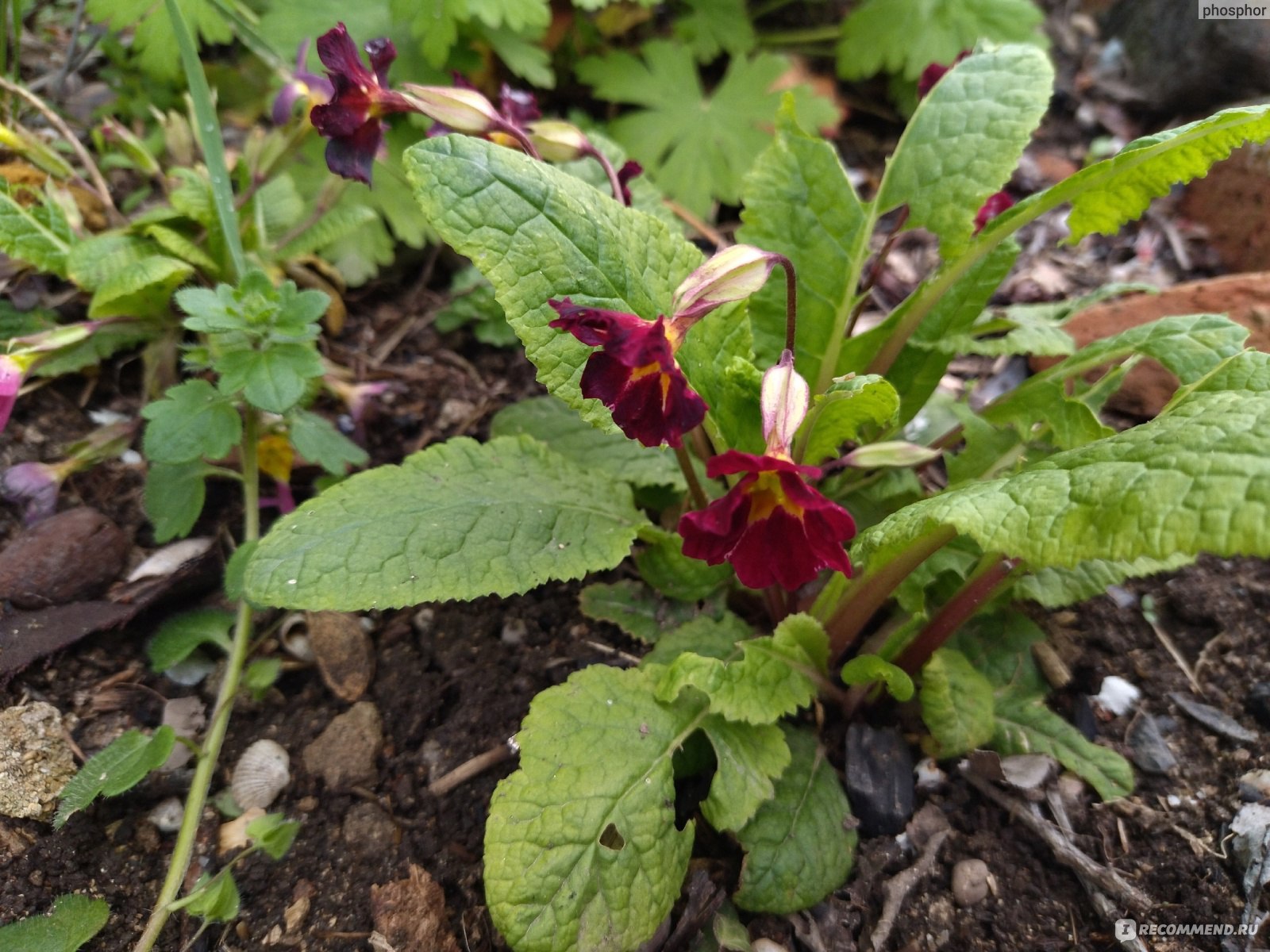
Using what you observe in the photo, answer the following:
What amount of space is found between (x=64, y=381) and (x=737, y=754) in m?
2.07

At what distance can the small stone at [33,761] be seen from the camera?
1.70m

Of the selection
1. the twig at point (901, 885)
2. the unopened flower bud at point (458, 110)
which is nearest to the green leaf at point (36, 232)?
the unopened flower bud at point (458, 110)

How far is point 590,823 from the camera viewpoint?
1642mm

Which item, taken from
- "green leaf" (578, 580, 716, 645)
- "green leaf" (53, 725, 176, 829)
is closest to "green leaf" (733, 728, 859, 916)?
"green leaf" (578, 580, 716, 645)

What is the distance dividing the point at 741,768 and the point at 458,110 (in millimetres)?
1556

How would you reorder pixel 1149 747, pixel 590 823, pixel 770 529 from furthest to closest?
pixel 1149 747 → pixel 590 823 → pixel 770 529

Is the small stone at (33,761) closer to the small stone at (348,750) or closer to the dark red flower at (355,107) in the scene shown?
the small stone at (348,750)

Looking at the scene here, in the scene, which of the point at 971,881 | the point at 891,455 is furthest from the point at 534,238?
the point at 971,881

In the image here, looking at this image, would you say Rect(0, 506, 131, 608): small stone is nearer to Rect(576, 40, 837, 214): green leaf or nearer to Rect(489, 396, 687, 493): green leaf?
Rect(489, 396, 687, 493): green leaf

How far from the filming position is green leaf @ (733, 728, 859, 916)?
1721mm

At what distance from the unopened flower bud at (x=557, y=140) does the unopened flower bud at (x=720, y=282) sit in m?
0.75

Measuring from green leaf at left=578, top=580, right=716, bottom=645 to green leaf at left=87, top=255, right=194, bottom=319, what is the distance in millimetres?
1294

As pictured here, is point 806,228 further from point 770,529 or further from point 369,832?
point 369,832

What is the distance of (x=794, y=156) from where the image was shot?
2143mm
